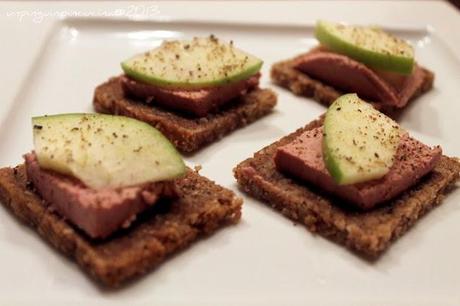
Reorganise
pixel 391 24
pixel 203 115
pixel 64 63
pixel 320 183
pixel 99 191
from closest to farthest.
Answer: pixel 99 191
pixel 320 183
pixel 203 115
pixel 64 63
pixel 391 24

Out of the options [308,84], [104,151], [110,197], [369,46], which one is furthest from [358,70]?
[110,197]

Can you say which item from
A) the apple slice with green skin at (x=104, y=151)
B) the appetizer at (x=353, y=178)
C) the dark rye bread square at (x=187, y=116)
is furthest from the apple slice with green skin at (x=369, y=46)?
the apple slice with green skin at (x=104, y=151)

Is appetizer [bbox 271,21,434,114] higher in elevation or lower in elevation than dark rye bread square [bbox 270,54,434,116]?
higher

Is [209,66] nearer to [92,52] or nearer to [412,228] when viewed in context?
[92,52]

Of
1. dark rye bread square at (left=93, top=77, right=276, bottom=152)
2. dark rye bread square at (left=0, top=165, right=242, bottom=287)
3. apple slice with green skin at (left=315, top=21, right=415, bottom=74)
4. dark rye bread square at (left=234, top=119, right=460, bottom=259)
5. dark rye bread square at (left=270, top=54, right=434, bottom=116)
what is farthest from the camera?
dark rye bread square at (left=270, top=54, right=434, bottom=116)

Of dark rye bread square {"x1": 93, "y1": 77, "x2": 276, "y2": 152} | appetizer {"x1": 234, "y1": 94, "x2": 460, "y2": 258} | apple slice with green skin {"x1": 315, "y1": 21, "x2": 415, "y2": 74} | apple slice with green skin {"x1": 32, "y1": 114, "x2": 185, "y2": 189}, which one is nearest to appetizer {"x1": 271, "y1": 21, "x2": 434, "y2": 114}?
apple slice with green skin {"x1": 315, "y1": 21, "x2": 415, "y2": 74}

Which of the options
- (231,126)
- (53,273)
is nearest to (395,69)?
(231,126)

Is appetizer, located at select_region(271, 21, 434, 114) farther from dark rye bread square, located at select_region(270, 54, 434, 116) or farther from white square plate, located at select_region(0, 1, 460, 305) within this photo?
white square plate, located at select_region(0, 1, 460, 305)

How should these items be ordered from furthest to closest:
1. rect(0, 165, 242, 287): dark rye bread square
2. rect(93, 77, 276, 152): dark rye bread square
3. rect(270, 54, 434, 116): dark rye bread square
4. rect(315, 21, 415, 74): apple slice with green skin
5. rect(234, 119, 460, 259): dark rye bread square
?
rect(270, 54, 434, 116): dark rye bread square < rect(315, 21, 415, 74): apple slice with green skin < rect(93, 77, 276, 152): dark rye bread square < rect(234, 119, 460, 259): dark rye bread square < rect(0, 165, 242, 287): dark rye bread square

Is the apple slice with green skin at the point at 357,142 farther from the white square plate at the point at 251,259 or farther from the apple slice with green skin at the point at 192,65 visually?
the apple slice with green skin at the point at 192,65
